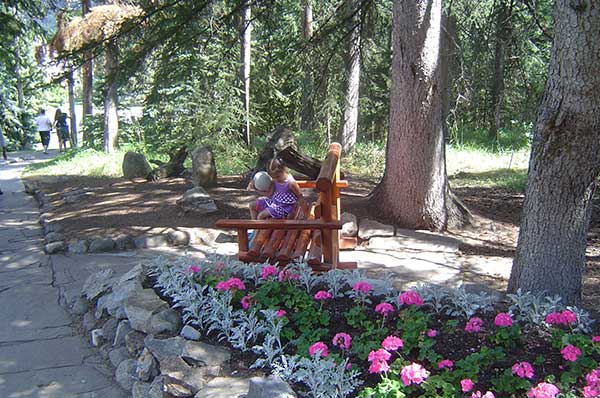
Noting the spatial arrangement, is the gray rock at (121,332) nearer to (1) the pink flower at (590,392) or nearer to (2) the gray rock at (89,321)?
(2) the gray rock at (89,321)

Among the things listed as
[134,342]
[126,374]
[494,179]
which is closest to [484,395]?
[126,374]

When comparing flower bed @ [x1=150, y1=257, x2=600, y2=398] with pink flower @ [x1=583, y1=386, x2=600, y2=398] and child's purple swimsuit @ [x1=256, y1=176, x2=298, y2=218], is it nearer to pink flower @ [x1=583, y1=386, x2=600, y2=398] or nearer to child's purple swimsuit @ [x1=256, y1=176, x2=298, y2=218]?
pink flower @ [x1=583, y1=386, x2=600, y2=398]

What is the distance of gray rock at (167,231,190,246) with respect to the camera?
265 inches

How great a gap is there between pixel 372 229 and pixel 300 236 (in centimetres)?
194

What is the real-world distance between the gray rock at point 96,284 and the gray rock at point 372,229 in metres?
2.93

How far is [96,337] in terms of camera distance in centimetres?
409

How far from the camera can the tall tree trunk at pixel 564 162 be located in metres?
3.24

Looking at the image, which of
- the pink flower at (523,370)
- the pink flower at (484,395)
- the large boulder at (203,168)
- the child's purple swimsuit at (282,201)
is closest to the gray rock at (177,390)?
the pink flower at (484,395)

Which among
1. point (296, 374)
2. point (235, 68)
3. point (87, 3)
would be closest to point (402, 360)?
point (296, 374)

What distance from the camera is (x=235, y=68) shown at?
1393cm

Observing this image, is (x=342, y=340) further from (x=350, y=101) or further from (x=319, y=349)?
(x=350, y=101)

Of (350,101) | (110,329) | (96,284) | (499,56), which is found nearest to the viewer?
(110,329)

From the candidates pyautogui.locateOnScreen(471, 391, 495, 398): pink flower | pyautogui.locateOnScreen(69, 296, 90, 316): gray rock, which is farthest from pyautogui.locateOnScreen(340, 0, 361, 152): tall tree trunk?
pyautogui.locateOnScreen(471, 391, 495, 398): pink flower

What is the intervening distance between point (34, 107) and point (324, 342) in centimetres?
3147
